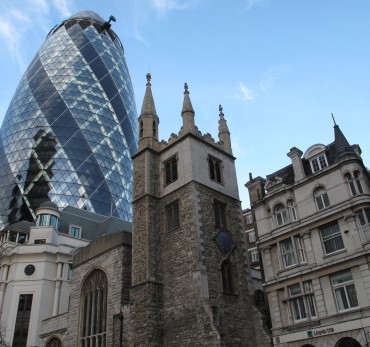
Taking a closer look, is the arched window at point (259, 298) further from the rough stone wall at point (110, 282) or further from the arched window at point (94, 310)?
the arched window at point (94, 310)

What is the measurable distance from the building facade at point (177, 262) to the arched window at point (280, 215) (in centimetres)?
383

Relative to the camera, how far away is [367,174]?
21062 millimetres

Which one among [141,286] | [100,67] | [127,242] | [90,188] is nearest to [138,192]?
[127,242]

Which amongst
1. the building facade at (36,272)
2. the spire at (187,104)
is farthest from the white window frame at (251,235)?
the spire at (187,104)

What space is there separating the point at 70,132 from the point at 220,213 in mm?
45254

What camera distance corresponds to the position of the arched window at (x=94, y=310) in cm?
2638

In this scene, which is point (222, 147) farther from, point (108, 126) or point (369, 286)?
point (108, 126)

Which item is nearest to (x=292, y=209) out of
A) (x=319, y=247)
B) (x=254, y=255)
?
(x=319, y=247)

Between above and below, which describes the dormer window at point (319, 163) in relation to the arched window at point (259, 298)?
above

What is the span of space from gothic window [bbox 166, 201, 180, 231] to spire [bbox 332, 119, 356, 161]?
993 cm

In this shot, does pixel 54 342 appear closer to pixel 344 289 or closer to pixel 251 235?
pixel 251 235

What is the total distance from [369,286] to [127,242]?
1485 centimetres

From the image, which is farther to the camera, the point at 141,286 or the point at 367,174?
the point at 141,286

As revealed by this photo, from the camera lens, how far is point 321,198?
71.4 feet
